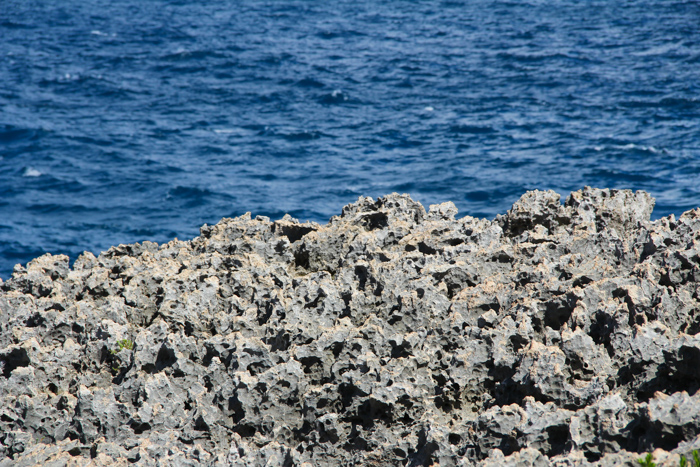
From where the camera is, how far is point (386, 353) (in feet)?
19.4

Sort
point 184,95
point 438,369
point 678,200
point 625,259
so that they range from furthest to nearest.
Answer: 1. point 184,95
2. point 678,200
3. point 625,259
4. point 438,369

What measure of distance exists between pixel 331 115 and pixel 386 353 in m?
29.7

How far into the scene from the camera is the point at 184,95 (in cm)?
3828

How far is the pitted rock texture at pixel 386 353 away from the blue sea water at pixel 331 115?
52.9ft

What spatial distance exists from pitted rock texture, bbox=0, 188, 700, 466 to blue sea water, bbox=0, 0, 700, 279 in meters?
16.1

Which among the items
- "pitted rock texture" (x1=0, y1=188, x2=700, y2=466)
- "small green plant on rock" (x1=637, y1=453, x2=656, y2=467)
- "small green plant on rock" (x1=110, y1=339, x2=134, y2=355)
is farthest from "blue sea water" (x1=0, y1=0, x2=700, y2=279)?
"small green plant on rock" (x1=637, y1=453, x2=656, y2=467)

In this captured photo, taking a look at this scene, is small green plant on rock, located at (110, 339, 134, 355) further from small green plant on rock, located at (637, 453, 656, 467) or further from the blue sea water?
the blue sea water

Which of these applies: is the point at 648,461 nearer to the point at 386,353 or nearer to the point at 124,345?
the point at 386,353

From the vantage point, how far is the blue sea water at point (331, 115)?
2547 cm

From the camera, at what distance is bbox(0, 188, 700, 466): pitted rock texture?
475 centimetres

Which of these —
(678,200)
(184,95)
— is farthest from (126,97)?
(678,200)

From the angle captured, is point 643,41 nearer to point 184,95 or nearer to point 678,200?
point 678,200

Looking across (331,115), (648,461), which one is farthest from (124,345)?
(331,115)

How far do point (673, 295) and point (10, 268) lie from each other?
71.7 ft
